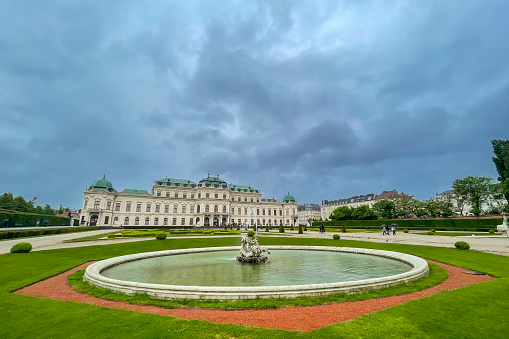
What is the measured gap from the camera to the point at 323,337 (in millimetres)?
4914

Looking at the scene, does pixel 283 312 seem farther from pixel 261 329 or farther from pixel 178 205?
pixel 178 205

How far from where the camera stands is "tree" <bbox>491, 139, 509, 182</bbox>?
2215 inches

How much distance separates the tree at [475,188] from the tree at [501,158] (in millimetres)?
3350

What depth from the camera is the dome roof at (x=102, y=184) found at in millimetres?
76106

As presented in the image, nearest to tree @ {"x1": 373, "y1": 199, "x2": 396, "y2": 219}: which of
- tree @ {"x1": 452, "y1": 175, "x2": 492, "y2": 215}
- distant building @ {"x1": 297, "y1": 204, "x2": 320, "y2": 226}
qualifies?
tree @ {"x1": 452, "y1": 175, "x2": 492, "y2": 215}

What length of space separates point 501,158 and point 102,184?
358 feet

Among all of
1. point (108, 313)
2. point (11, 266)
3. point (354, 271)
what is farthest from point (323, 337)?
point (11, 266)

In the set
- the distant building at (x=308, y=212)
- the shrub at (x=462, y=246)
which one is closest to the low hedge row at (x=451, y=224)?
the shrub at (x=462, y=246)

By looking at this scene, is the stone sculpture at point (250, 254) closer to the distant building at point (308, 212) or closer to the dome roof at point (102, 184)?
the dome roof at point (102, 184)

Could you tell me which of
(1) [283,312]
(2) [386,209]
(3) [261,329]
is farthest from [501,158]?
(3) [261,329]

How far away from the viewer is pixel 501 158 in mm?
58656

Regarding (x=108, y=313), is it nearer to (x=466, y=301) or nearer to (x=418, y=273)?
(x=466, y=301)

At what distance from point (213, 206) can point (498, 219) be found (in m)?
73.1

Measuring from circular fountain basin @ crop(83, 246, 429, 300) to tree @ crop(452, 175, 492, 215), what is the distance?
6448cm
